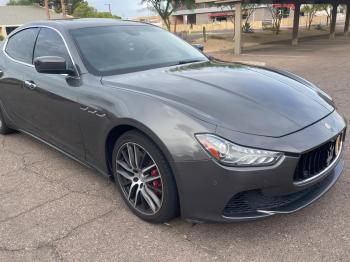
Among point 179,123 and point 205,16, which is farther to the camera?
point 205,16

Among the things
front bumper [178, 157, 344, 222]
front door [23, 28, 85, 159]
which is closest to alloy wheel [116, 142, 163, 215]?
front bumper [178, 157, 344, 222]

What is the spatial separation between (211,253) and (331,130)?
4.15 feet

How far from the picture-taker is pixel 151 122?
2.68m

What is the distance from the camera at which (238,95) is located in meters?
2.89

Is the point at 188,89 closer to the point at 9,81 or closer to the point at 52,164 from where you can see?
the point at 52,164

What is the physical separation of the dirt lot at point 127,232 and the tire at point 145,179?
149mm

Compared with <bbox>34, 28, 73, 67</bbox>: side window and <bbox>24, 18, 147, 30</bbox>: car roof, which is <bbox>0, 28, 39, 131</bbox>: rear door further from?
<bbox>24, 18, 147, 30</bbox>: car roof

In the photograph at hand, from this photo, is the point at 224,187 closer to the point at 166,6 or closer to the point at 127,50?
the point at 127,50

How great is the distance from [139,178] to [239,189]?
2.96ft

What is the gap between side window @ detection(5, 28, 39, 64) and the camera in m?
4.34

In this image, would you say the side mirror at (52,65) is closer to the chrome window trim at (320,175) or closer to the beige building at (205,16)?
the chrome window trim at (320,175)

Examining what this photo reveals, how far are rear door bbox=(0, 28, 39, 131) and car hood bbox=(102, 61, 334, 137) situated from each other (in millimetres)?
1475

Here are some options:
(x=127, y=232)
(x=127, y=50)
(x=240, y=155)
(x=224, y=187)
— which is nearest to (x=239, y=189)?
(x=224, y=187)

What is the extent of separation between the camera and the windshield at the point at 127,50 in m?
3.51
